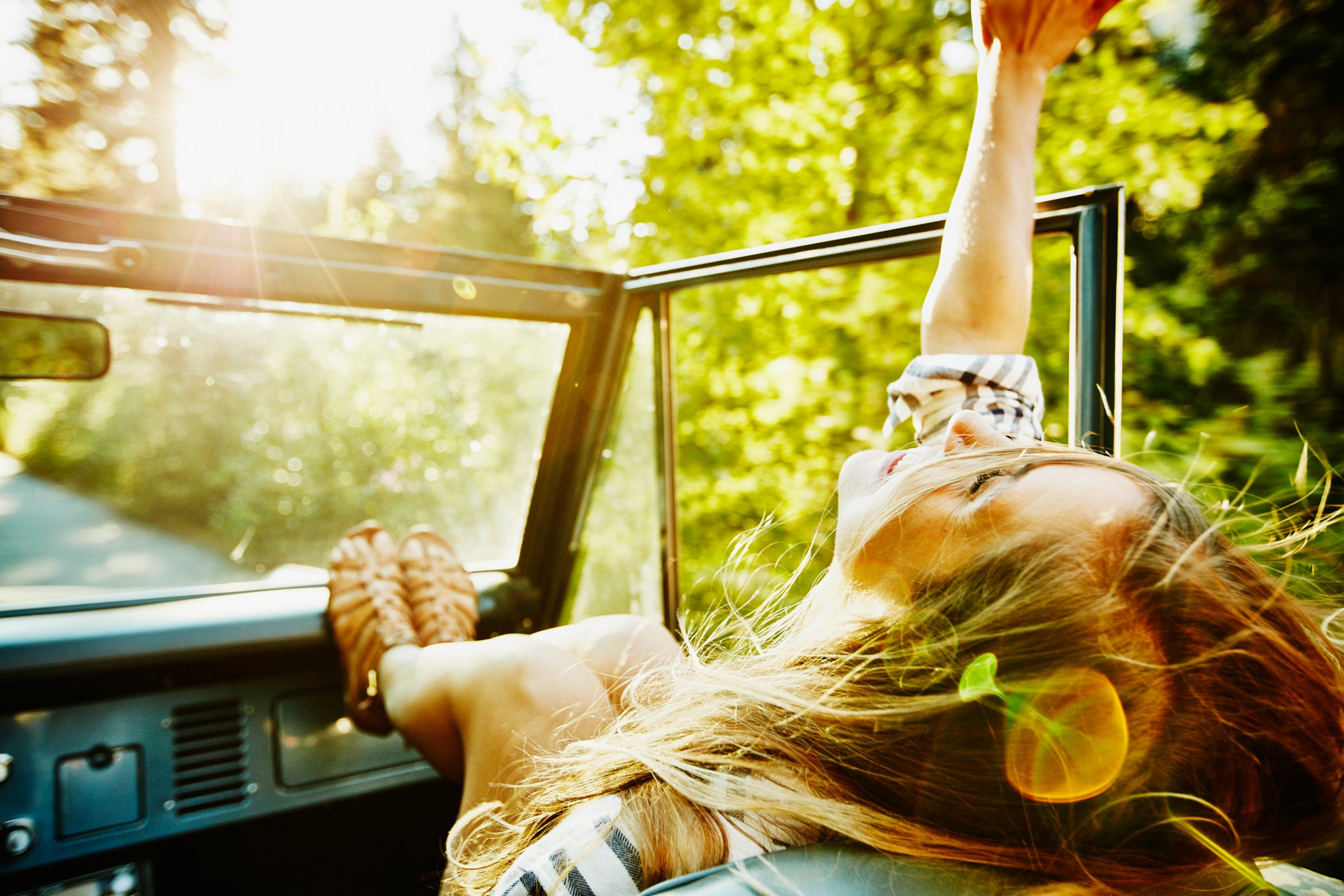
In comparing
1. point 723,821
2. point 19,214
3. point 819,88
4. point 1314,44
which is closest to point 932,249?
point 723,821

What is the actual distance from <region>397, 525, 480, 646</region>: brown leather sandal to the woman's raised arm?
1.48 metres

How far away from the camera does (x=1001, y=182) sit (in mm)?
1439

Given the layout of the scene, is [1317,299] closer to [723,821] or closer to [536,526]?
[536,526]

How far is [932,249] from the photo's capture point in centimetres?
158

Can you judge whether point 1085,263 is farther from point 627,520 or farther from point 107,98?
point 107,98

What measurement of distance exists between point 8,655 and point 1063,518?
210 cm

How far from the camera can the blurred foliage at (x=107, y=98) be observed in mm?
7602

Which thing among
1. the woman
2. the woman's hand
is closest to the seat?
the woman

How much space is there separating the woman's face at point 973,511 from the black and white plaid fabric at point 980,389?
9.5 inches

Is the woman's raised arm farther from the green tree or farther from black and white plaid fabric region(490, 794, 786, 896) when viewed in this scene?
the green tree

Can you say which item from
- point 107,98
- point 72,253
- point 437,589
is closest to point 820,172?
point 437,589

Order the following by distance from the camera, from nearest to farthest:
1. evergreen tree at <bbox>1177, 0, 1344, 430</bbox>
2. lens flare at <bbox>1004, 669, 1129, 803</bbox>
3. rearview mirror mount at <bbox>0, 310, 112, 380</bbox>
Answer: lens flare at <bbox>1004, 669, 1129, 803</bbox> < rearview mirror mount at <bbox>0, 310, 112, 380</bbox> < evergreen tree at <bbox>1177, 0, 1344, 430</bbox>

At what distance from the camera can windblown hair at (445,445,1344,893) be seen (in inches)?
33.8

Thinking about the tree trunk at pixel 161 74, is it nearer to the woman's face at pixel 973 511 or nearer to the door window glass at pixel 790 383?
the door window glass at pixel 790 383
